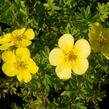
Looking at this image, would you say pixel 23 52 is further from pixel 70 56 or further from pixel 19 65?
pixel 70 56

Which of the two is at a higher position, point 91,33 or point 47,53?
point 91,33

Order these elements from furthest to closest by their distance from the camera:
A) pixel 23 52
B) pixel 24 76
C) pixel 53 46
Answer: pixel 53 46
pixel 24 76
pixel 23 52

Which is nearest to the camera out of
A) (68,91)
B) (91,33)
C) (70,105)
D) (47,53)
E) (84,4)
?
(91,33)

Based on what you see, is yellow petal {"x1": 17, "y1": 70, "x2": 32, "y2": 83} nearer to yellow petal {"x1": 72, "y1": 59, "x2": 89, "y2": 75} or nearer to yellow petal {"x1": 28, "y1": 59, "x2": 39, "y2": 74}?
yellow petal {"x1": 28, "y1": 59, "x2": 39, "y2": 74}

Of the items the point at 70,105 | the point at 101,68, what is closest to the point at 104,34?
the point at 101,68

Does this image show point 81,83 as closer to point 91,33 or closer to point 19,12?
point 91,33

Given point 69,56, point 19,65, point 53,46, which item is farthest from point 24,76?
point 53,46
